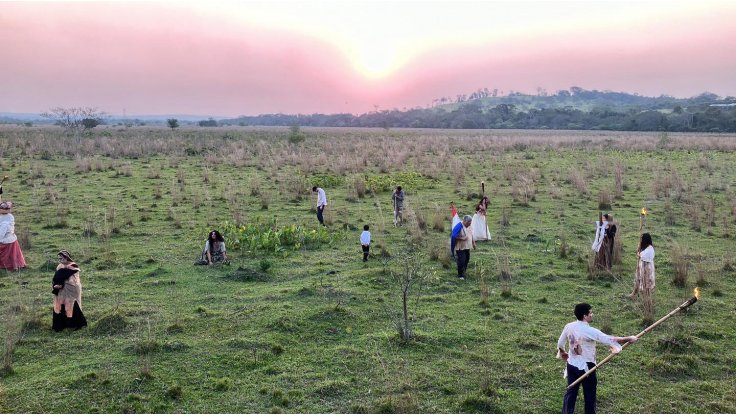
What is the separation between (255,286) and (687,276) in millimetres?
9232

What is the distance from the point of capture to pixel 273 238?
48.3ft

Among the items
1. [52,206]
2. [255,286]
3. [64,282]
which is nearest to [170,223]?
[52,206]

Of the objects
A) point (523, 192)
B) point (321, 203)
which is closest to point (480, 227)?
point (321, 203)

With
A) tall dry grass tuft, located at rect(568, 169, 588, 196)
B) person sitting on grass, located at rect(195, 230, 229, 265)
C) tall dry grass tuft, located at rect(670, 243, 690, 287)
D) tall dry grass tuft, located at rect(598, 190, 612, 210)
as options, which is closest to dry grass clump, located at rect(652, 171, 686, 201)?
tall dry grass tuft, located at rect(568, 169, 588, 196)

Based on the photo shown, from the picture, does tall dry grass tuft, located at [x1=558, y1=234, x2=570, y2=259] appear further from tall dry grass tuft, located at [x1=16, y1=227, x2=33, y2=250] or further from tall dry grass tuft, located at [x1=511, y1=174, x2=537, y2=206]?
tall dry grass tuft, located at [x1=16, y1=227, x2=33, y2=250]

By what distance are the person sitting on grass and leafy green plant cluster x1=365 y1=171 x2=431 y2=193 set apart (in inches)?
449

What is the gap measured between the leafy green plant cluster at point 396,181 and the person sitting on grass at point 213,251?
1140cm

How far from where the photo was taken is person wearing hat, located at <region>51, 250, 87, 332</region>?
916 cm

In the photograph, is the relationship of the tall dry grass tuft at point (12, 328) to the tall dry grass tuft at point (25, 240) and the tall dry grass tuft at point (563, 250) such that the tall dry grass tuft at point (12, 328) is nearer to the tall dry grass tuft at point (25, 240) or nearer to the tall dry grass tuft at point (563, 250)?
the tall dry grass tuft at point (25, 240)

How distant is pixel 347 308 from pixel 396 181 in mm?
16401

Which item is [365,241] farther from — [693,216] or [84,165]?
[84,165]


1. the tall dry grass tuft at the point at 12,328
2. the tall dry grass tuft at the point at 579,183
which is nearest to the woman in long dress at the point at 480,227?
the tall dry grass tuft at the point at 579,183

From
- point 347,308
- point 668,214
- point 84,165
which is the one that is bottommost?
point 347,308

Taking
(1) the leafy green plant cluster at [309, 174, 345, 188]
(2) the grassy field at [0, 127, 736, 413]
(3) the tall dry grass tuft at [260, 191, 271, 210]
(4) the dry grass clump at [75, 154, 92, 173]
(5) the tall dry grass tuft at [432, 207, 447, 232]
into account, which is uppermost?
(4) the dry grass clump at [75, 154, 92, 173]
